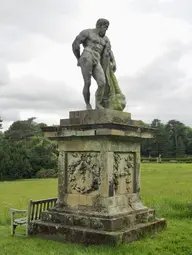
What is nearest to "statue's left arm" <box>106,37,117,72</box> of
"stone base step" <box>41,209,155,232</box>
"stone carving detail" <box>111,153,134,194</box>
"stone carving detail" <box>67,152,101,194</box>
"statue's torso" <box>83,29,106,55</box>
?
"statue's torso" <box>83,29,106,55</box>

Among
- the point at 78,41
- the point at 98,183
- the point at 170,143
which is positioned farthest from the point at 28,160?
the point at 170,143

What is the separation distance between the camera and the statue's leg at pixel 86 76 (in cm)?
873

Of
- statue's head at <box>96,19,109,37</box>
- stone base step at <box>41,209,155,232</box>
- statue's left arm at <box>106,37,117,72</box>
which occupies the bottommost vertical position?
stone base step at <box>41,209,155,232</box>

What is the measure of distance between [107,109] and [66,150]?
1.42 metres

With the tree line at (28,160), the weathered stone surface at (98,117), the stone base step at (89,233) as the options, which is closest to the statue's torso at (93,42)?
the weathered stone surface at (98,117)

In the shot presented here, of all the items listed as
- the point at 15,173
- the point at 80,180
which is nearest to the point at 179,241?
the point at 80,180

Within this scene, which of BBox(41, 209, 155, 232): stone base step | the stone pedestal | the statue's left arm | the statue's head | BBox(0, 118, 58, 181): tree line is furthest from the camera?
BBox(0, 118, 58, 181): tree line

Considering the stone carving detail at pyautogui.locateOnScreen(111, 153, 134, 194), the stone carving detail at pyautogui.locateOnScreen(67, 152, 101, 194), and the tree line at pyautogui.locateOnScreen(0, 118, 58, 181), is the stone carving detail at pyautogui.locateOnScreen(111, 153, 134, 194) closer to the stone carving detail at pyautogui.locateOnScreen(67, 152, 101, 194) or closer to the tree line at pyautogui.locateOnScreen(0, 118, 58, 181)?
the stone carving detail at pyautogui.locateOnScreen(67, 152, 101, 194)

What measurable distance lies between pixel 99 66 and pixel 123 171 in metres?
2.59

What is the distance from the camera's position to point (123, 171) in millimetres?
8531

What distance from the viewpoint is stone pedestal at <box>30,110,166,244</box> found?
305 inches

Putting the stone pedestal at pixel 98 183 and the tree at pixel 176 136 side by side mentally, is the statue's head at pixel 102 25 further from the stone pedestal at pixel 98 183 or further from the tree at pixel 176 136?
the tree at pixel 176 136

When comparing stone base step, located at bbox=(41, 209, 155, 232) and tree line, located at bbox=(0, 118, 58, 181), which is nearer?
stone base step, located at bbox=(41, 209, 155, 232)

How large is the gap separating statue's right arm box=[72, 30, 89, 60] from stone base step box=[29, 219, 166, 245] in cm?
417
